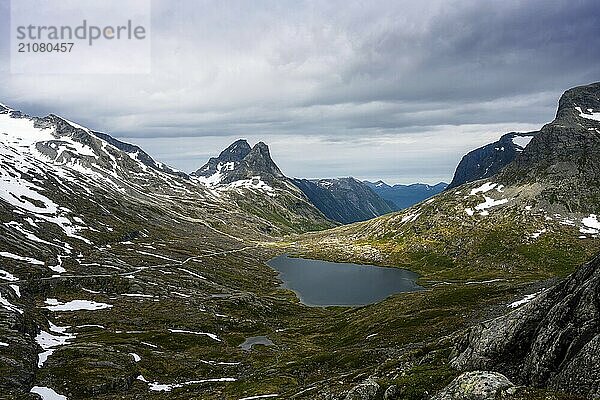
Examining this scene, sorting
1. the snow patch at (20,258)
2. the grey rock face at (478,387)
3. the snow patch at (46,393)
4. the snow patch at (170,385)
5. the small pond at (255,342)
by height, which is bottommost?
the small pond at (255,342)

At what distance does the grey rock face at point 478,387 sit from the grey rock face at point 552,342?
11.8ft

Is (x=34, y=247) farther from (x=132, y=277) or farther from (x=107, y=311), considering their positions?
(x=107, y=311)

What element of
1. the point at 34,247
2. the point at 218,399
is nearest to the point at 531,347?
the point at 218,399

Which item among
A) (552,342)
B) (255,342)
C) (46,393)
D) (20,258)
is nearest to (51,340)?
(46,393)

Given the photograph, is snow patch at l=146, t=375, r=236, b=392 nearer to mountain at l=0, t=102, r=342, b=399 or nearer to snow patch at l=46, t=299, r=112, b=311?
mountain at l=0, t=102, r=342, b=399

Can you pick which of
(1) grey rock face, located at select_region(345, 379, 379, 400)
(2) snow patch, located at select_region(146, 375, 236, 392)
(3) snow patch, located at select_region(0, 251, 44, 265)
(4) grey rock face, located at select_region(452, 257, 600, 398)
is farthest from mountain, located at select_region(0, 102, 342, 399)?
(4) grey rock face, located at select_region(452, 257, 600, 398)

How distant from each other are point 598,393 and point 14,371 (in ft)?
262

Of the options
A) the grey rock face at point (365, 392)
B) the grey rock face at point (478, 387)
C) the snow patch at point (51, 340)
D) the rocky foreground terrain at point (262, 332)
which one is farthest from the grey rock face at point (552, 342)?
the snow patch at point (51, 340)

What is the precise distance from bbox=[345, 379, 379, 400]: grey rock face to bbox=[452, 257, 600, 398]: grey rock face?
8282 millimetres

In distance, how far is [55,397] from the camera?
224 feet

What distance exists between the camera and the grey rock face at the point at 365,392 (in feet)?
126

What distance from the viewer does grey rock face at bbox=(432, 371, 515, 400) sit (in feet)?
91.0

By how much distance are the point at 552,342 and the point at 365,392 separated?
15529 millimetres

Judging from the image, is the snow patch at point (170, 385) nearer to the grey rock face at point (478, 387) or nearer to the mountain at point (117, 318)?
the mountain at point (117, 318)
